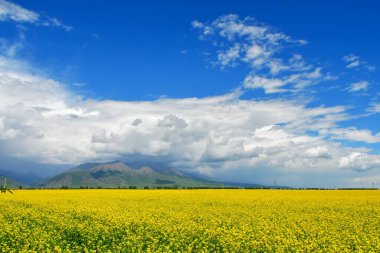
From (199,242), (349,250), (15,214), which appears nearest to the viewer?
(349,250)

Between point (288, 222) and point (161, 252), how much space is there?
10851 millimetres

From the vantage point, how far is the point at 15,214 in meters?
27.6

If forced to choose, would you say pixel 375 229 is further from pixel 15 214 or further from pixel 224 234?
pixel 15 214

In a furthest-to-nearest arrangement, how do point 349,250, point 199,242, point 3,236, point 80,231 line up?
point 80,231, point 3,236, point 199,242, point 349,250

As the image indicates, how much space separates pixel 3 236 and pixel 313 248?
14.2 meters

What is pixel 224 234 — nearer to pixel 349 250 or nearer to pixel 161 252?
pixel 161 252

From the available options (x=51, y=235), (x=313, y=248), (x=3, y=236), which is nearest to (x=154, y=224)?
(x=51, y=235)

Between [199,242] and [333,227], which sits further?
[333,227]

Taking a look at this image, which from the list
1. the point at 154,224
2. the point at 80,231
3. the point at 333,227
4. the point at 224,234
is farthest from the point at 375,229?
the point at 80,231

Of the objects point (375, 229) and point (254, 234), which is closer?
point (254, 234)

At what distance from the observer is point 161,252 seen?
14.3 metres

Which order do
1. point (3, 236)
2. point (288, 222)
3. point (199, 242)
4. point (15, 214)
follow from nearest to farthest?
1. point (199, 242)
2. point (3, 236)
3. point (288, 222)
4. point (15, 214)

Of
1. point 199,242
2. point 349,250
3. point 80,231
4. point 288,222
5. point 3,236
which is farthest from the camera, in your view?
point 288,222

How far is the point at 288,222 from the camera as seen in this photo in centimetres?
2250
